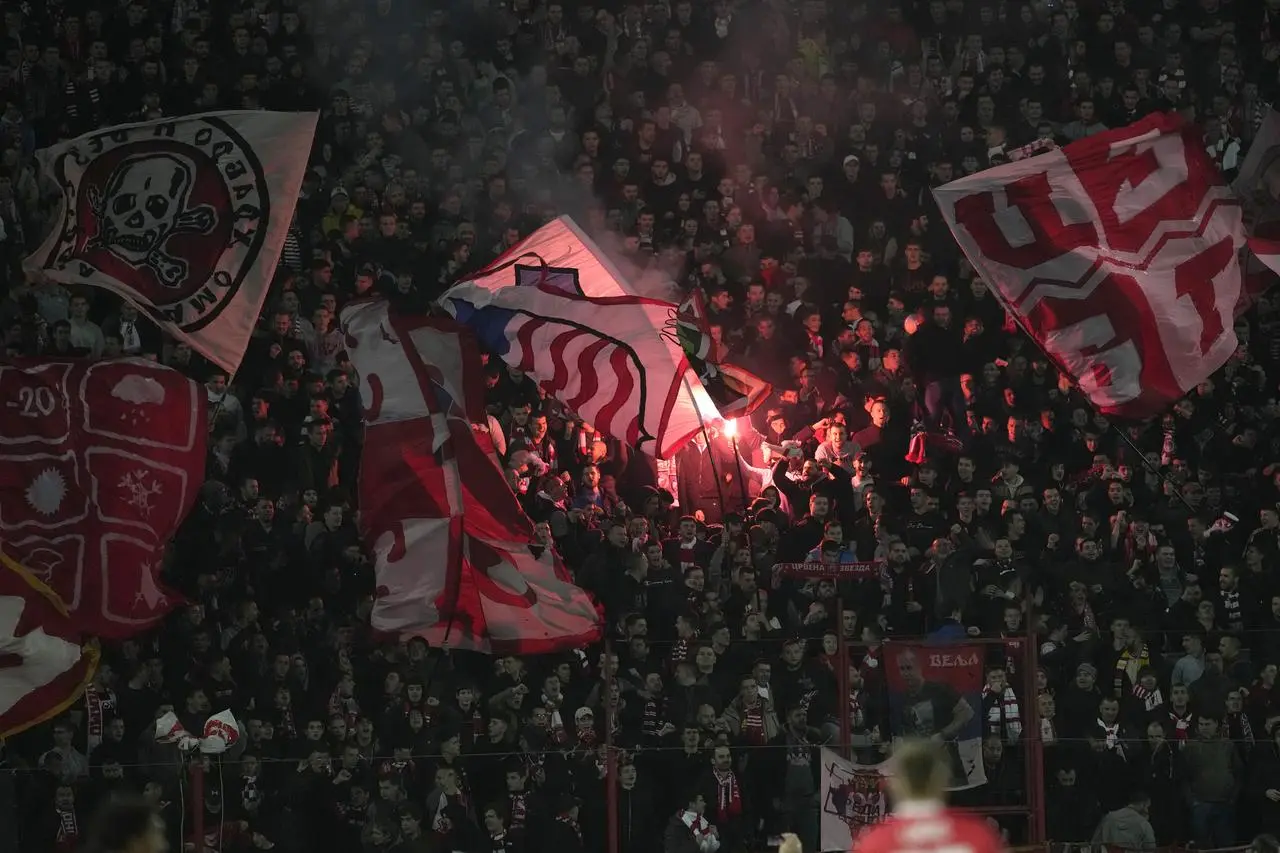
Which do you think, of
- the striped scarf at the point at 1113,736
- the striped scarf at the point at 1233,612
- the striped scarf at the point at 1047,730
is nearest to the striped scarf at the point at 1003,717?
the striped scarf at the point at 1047,730

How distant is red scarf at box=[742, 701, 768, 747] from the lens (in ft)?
57.0

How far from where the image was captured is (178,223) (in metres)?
17.4

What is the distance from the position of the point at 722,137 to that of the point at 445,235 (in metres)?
3.50

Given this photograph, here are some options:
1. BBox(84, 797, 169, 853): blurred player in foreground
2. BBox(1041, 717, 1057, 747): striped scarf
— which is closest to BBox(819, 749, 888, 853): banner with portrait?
BBox(1041, 717, 1057, 747): striped scarf

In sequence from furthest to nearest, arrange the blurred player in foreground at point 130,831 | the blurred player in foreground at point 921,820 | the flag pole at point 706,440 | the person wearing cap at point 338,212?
the person wearing cap at point 338,212 < the flag pole at point 706,440 < the blurred player in foreground at point 130,831 < the blurred player in foreground at point 921,820

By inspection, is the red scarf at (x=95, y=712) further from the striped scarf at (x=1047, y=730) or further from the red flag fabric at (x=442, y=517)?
the striped scarf at (x=1047, y=730)

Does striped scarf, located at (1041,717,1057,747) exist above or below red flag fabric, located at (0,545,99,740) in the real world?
below

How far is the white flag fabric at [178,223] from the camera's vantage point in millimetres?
17328

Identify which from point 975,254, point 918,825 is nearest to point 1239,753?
point 975,254

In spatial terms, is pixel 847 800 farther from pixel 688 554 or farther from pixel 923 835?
pixel 923 835

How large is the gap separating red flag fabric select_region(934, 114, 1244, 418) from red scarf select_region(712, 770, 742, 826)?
4.21 meters

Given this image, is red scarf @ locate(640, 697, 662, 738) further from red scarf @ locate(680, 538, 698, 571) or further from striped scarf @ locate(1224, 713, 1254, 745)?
striped scarf @ locate(1224, 713, 1254, 745)

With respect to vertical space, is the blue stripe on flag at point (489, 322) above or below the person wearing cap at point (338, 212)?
below

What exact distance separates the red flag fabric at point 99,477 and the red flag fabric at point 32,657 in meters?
0.67
